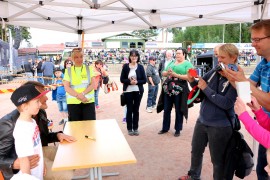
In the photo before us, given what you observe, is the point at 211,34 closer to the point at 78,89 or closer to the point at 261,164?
the point at 78,89

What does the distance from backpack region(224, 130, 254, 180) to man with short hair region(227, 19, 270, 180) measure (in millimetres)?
160

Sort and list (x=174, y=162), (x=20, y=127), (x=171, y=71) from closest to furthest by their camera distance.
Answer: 1. (x=20, y=127)
2. (x=174, y=162)
3. (x=171, y=71)

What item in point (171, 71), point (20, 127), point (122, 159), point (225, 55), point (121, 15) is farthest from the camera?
point (121, 15)

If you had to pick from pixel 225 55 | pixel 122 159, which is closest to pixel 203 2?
pixel 225 55

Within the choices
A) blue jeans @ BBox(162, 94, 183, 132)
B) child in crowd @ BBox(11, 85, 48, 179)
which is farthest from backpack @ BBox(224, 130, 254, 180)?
blue jeans @ BBox(162, 94, 183, 132)

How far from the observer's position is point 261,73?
2.28m

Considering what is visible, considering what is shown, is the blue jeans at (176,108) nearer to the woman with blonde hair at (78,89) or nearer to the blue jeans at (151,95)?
the woman with blonde hair at (78,89)

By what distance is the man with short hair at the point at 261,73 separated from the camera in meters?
1.92

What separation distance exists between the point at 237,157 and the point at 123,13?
3.54 m

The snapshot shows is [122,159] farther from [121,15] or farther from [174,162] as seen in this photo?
[121,15]

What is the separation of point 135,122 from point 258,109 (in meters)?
3.61

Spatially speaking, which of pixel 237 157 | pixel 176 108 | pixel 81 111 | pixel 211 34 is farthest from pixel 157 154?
pixel 211 34

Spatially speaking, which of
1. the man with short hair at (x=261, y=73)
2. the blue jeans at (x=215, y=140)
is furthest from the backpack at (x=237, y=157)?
the man with short hair at (x=261, y=73)

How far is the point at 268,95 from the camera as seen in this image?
191 centimetres
